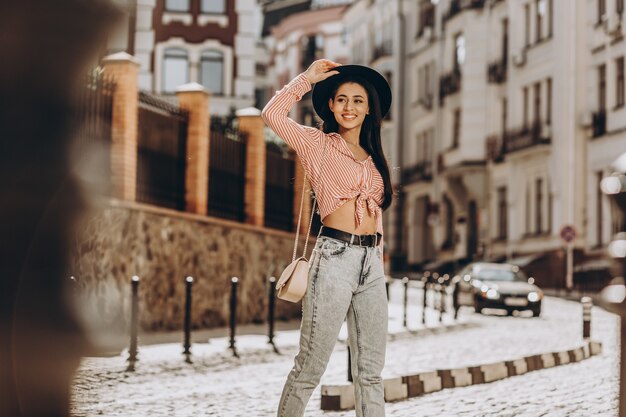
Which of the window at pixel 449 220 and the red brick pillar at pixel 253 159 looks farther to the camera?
the window at pixel 449 220

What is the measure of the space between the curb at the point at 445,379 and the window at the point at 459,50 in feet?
125

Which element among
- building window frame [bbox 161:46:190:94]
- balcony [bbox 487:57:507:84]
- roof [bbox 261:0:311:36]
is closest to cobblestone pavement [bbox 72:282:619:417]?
building window frame [bbox 161:46:190:94]

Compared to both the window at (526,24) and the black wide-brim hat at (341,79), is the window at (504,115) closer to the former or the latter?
the window at (526,24)

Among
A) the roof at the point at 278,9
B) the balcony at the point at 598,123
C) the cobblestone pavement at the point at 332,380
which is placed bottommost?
the cobblestone pavement at the point at 332,380

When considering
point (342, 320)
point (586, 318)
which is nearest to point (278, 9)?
point (586, 318)

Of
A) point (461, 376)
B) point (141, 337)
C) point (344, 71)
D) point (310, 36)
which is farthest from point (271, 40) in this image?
point (344, 71)

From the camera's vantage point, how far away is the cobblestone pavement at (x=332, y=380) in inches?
367

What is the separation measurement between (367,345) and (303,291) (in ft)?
1.38

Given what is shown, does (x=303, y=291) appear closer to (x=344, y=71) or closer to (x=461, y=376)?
(x=344, y=71)

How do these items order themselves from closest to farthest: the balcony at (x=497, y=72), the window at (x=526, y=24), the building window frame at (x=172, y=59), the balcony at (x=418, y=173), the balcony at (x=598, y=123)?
1. the building window frame at (x=172, y=59)
2. the balcony at (x=598, y=123)
3. the window at (x=526, y=24)
4. the balcony at (x=497, y=72)
5. the balcony at (x=418, y=173)

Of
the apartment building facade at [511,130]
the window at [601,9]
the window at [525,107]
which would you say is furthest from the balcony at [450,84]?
the window at [601,9]

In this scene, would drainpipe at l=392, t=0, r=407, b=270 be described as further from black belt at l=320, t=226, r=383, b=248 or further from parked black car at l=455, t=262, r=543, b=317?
black belt at l=320, t=226, r=383, b=248

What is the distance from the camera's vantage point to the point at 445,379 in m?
11.3

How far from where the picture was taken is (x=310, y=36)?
2857 inches
